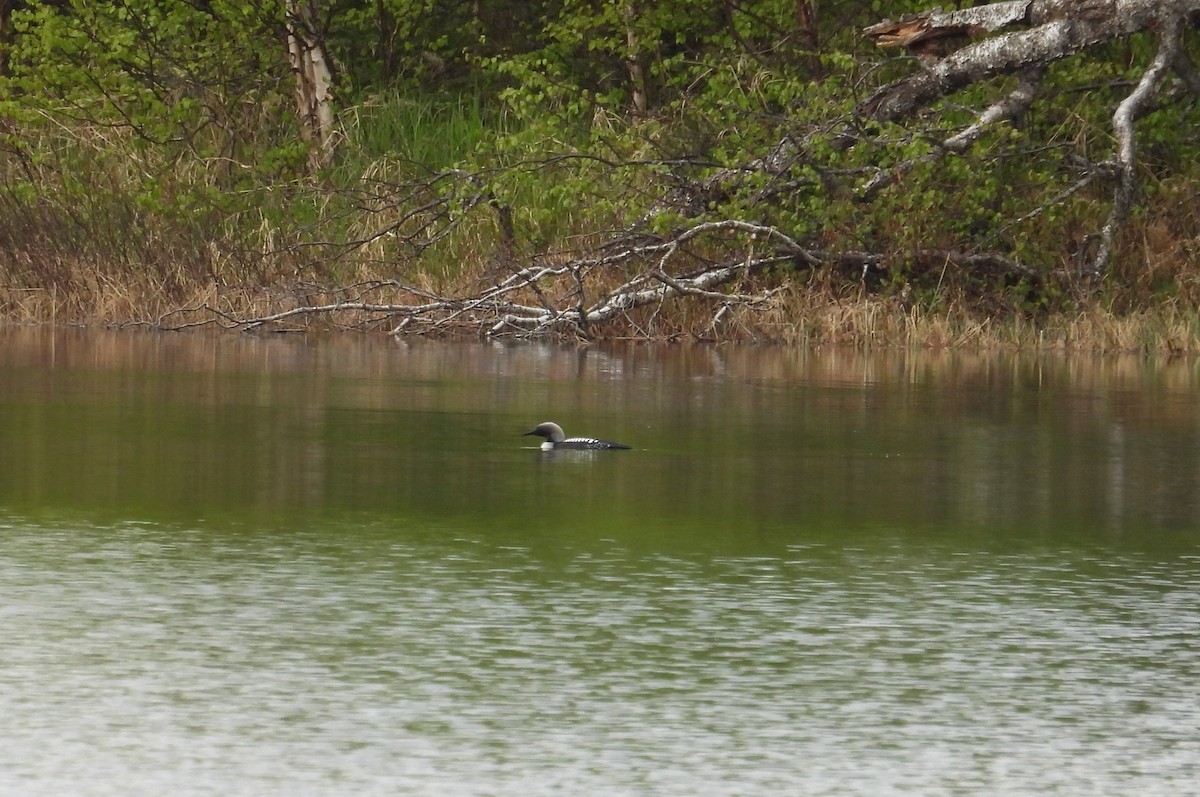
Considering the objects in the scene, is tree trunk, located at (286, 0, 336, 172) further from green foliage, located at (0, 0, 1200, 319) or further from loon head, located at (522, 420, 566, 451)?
loon head, located at (522, 420, 566, 451)

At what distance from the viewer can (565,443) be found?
1158cm

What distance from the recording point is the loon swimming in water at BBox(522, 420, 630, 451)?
11562 millimetres

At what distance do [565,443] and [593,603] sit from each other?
462 centimetres

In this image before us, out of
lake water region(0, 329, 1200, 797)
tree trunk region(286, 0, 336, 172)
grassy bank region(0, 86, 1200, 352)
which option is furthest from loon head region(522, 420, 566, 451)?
tree trunk region(286, 0, 336, 172)

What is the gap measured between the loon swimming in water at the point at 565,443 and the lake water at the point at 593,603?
0.15 metres

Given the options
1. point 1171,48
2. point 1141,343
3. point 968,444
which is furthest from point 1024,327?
point 968,444

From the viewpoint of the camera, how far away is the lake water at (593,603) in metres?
5.11

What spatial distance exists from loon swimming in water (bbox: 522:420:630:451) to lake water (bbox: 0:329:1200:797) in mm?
154

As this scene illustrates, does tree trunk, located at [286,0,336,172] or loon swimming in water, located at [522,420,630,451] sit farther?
tree trunk, located at [286,0,336,172]

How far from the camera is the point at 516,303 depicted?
2281 centimetres

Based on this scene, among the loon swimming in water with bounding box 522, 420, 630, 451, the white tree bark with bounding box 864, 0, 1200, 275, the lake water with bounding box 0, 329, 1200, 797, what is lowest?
the lake water with bounding box 0, 329, 1200, 797

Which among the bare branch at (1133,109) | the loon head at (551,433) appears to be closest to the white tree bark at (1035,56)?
the bare branch at (1133,109)

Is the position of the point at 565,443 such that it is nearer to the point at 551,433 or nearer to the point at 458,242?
the point at 551,433

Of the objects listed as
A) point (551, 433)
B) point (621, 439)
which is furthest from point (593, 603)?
point (621, 439)
